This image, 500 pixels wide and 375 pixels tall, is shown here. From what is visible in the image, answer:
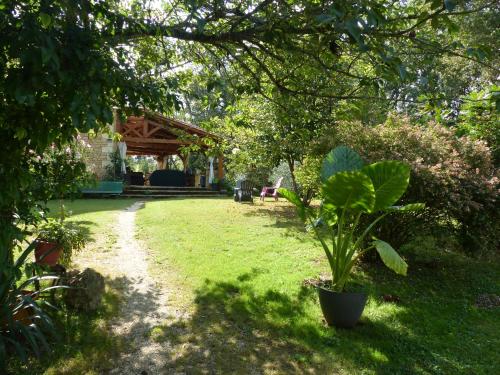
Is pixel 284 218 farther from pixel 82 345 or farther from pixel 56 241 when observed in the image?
pixel 82 345

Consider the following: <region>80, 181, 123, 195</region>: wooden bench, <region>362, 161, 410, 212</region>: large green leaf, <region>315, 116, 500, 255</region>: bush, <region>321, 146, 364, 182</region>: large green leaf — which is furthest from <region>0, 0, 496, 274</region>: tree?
<region>80, 181, 123, 195</region>: wooden bench

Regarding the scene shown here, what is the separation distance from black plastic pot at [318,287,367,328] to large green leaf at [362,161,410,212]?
1.16 m

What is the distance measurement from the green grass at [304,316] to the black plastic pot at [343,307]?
0.36 feet

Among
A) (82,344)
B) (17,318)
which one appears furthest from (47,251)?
(82,344)

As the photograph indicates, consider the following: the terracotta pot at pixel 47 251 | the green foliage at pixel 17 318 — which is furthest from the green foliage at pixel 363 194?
the terracotta pot at pixel 47 251

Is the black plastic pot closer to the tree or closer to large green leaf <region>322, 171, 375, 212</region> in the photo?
large green leaf <region>322, 171, 375, 212</region>

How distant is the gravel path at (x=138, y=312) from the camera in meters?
3.56

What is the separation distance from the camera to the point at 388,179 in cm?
405

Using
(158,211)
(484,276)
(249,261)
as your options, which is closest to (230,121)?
(249,261)

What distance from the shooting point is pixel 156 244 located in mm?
8086

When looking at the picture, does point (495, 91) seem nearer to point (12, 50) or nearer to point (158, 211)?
point (12, 50)

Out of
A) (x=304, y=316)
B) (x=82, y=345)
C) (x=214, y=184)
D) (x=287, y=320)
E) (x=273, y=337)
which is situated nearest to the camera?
(x=82, y=345)

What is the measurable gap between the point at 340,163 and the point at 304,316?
6.67ft

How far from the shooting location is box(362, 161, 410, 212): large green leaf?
3.98 m
